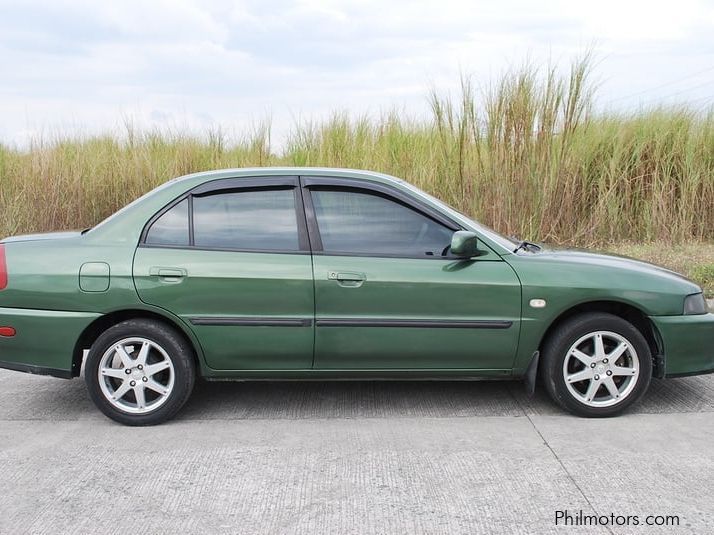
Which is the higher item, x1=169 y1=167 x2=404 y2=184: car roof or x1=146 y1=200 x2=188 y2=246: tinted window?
x1=169 y1=167 x2=404 y2=184: car roof

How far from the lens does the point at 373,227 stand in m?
4.36

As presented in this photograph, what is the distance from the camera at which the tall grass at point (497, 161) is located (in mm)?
9008

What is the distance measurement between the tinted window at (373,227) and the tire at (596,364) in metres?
0.91

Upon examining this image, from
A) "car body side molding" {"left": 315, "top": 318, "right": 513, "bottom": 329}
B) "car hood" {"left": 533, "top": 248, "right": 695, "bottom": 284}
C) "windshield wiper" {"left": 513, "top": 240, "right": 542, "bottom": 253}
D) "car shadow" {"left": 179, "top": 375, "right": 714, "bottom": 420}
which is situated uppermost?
"windshield wiper" {"left": 513, "top": 240, "right": 542, "bottom": 253}

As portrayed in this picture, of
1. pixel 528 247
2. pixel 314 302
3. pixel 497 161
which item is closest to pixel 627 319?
pixel 528 247

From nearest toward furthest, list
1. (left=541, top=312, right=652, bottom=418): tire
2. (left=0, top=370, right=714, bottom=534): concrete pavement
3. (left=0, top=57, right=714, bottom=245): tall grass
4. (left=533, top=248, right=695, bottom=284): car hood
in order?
(left=0, top=370, right=714, bottom=534): concrete pavement → (left=541, top=312, right=652, bottom=418): tire → (left=533, top=248, right=695, bottom=284): car hood → (left=0, top=57, right=714, bottom=245): tall grass

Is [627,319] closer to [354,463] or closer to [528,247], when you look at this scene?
[528,247]

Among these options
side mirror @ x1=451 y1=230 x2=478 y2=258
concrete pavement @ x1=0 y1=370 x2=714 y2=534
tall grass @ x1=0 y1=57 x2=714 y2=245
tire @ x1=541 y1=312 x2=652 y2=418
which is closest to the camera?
concrete pavement @ x1=0 y1=370 x2=714 y2=534

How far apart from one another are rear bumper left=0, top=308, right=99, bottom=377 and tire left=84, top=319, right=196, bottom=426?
14 cm

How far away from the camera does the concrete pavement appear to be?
3068 millimetres

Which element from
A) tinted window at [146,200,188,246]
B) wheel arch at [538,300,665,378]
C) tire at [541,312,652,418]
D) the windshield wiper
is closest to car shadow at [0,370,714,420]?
tire at [541,312,652,418]

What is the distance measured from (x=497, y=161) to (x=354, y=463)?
6175mm

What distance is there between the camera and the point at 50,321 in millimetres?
4215

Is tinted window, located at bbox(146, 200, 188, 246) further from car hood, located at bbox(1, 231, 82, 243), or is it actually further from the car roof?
car hood, located at bbox(1, 231, 82, 243)
